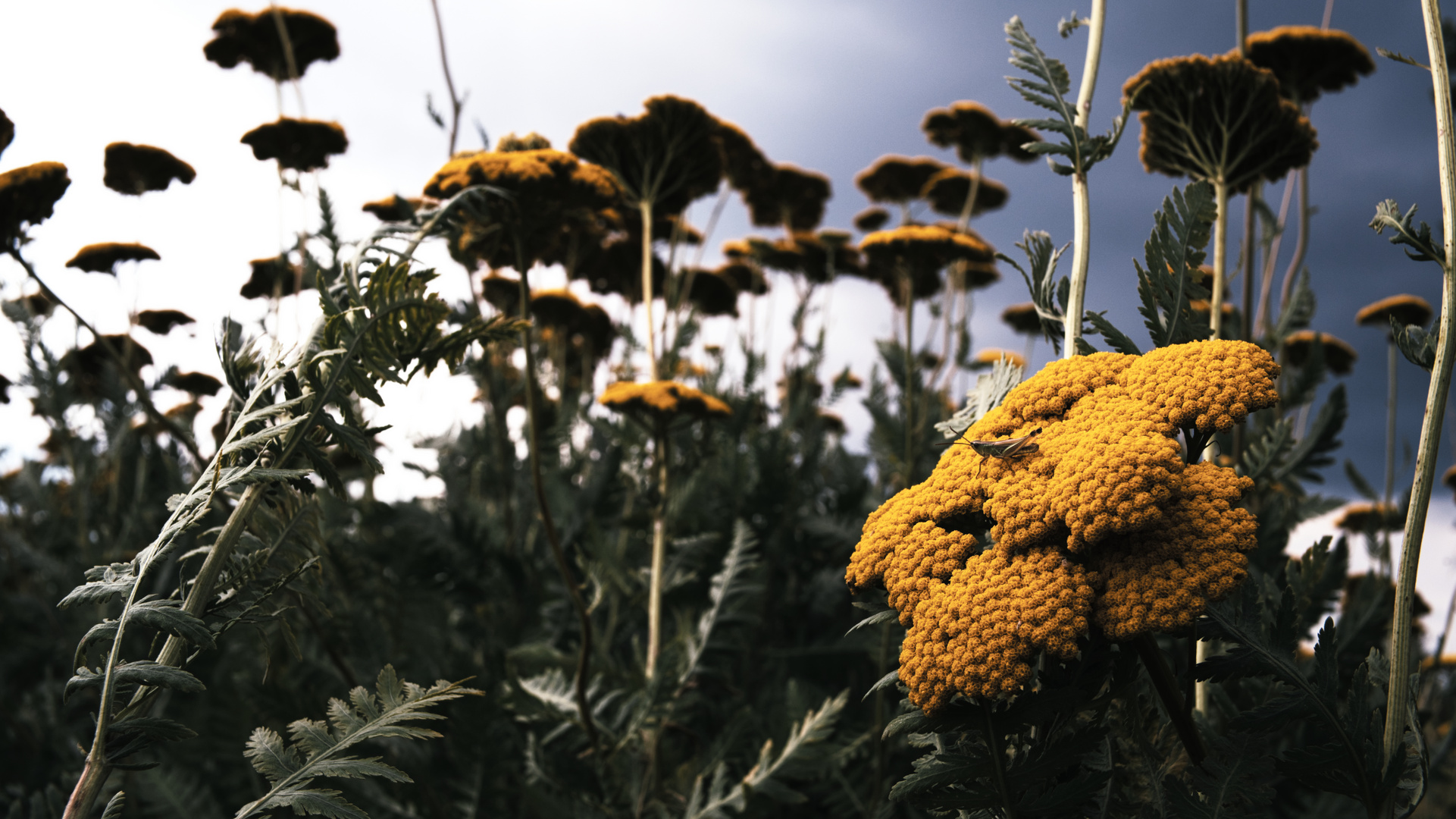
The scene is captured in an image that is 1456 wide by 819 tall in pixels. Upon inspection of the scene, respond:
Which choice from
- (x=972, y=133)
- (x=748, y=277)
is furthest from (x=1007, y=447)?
(x=748, y=277)

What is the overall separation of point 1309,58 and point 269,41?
14.6 ft

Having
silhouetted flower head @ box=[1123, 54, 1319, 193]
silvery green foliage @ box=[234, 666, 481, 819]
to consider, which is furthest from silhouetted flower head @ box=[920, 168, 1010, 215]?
silvery green foliage @ box=[234, 666, 481, 819]

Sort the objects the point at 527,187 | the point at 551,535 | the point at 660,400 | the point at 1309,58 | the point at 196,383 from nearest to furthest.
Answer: the point at 551,535 → the point at 527,187 → the point at 660,400 → the point at 1309,58 → the point at 196,383

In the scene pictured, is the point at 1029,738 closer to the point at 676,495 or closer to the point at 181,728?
the point at 181,728

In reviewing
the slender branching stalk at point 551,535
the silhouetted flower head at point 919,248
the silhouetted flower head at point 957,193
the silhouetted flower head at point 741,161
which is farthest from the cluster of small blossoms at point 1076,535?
the silhouetted flower head at point 957,193

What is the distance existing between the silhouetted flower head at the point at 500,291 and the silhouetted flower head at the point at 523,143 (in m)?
2.21

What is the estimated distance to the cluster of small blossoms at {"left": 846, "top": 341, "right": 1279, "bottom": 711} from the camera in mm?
1019

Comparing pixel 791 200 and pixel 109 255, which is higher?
pixel 791 200

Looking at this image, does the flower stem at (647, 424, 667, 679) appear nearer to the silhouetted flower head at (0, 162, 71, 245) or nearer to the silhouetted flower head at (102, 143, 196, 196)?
the silhouetted flower head at (0, 162, 71, 245)

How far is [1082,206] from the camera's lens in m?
1.62

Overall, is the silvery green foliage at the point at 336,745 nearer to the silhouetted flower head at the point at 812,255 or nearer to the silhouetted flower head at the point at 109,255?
the silhouetted flower head at the point at 109,255

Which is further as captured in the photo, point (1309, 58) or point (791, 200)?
point (791, 200)

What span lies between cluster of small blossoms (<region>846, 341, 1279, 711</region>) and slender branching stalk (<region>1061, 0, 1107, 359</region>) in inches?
10.1

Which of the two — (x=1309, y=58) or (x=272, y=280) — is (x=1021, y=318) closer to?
(x=1309, y=58)
